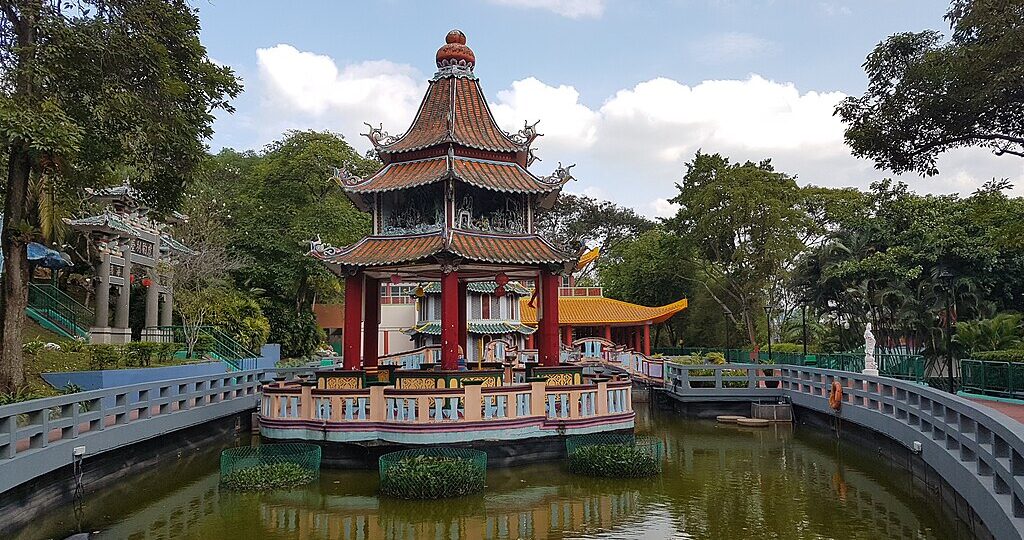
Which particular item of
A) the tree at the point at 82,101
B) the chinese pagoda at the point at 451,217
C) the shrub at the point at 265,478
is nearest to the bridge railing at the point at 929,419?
the chinese pagoda at the point at 451,217

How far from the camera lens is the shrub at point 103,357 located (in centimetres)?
1777

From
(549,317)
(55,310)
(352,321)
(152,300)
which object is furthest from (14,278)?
(152,300)

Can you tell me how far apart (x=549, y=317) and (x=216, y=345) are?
15706 millimetres

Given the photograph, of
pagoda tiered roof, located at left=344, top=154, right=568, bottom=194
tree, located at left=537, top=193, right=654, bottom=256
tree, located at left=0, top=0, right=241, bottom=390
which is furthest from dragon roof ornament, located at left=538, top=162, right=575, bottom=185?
tree, located at left=537, top=193, right=654, bottom=256

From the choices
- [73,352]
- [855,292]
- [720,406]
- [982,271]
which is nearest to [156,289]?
[73,352]

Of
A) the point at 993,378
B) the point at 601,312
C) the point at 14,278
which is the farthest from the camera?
the point at 601,312

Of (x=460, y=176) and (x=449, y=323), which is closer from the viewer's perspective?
(x=449, y=323)

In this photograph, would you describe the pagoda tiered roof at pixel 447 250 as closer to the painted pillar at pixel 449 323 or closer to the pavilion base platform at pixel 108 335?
the painted pillar at pixel 449 323

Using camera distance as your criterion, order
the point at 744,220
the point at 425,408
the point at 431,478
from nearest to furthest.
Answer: the point at 431,478, the point at 425,408, the point at 744,220

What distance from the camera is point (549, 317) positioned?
660 inches

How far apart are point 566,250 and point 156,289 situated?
651 inches

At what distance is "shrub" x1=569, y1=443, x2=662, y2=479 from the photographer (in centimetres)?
1292

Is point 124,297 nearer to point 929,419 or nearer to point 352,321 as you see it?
point 352,321

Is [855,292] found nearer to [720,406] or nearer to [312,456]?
[720,406]
